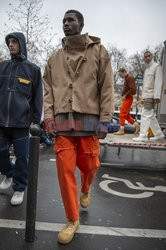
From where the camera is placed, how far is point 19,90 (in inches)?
147

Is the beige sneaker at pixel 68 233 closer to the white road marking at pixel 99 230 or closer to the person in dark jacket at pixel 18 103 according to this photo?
the white road marking at pixel 99 230

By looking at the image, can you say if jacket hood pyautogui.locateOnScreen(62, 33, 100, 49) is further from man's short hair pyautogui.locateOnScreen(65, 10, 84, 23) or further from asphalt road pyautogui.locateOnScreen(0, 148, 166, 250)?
asphalt road pyautogui.locateOnScreen(0, 148, 166, 250)

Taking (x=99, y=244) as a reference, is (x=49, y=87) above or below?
above

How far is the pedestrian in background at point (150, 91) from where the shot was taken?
20.6ft

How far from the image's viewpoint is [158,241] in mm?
2975

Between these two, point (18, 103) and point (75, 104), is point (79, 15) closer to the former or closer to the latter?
point (75, 104)

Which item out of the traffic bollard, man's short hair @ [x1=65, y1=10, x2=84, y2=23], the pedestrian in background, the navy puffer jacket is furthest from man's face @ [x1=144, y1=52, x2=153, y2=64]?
the traffic bollard

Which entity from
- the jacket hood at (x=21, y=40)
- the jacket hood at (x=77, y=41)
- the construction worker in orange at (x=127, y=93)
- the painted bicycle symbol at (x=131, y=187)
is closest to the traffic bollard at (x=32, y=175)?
the jacket hood at (x=77, y=41)

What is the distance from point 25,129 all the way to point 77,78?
1.25 metres

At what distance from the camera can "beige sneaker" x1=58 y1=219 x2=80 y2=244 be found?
2.83 metres

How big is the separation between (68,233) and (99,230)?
439 mm

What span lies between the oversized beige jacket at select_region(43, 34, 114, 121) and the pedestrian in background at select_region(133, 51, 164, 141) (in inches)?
137

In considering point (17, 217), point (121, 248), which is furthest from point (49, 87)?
point (121, 248)

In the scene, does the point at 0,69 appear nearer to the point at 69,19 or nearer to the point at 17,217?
the point at 69,19
